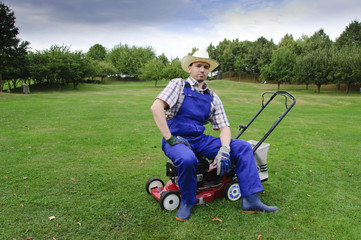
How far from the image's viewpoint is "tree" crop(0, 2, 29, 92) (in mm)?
30766

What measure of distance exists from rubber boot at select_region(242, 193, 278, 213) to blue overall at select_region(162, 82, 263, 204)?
0.10 m

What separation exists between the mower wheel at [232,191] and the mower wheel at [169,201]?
780 mm

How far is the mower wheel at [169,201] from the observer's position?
3.84 m

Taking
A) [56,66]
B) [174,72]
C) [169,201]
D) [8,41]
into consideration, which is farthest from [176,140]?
[174,72]

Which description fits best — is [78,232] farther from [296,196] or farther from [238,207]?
[296,196]

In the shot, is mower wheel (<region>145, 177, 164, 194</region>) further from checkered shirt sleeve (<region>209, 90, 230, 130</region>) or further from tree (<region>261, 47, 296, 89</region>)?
tree (<region>261, 47, 296, 89</region>)

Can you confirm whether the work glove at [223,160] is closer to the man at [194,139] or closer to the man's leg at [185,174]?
the man at [194,139]

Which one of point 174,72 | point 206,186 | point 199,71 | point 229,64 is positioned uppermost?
point 229,64

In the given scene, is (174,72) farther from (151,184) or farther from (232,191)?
(232,191)

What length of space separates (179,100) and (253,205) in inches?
72.6

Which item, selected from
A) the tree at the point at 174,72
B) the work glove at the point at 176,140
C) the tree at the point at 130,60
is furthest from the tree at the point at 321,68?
the work glove at the point at 176,140

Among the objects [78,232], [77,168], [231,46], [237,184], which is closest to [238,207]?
[237,184]

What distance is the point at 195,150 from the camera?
407 cm

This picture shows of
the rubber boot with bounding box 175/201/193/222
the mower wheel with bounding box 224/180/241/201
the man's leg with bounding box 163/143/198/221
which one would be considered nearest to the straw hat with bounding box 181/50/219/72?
the man's leg with bounding box 163/143/198/221
